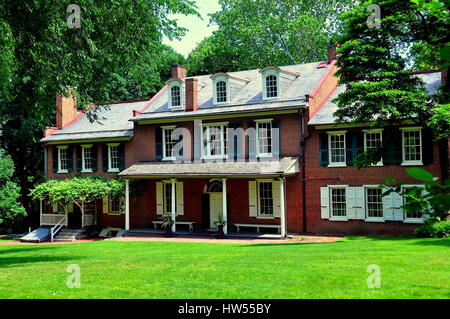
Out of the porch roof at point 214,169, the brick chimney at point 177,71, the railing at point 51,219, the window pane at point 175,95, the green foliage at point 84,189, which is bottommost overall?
the railing at point 51,219

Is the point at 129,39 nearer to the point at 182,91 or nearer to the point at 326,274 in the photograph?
the point at 326,274

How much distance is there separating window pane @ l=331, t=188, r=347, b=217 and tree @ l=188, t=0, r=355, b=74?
73.3 feet

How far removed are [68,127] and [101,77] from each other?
2019 cm

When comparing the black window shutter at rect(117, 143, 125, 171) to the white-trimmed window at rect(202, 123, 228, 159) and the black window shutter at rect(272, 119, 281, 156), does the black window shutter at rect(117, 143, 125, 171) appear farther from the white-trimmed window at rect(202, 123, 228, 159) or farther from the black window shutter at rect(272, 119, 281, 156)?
the black window shutter at rect(272, 119, 281, 156)

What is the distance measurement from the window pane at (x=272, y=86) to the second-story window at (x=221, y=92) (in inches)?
106

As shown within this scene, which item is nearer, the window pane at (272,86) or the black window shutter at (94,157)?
the window pane at (272,86)

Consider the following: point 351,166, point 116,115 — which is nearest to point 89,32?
point 351,166

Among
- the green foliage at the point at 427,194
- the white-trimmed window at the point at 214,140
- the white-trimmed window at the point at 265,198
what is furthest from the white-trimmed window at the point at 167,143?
the green foliage at the point at 427,194

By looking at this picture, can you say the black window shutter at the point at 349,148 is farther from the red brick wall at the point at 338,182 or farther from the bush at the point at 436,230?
the bush at the point at 436,230

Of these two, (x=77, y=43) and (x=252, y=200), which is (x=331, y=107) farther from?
(x=77, y=43)

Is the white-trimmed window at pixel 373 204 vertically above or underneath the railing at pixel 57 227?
above

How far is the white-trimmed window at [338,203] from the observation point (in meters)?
25.2

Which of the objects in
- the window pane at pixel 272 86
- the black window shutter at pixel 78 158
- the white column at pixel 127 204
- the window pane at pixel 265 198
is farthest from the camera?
the black window shutter at pixel 78 158

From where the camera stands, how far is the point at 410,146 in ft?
76.6
